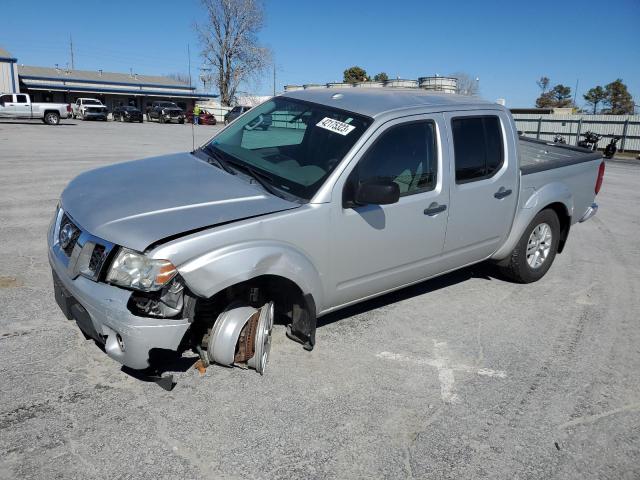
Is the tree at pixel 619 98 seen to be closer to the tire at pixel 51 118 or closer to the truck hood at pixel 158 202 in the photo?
the tire at pixel 51 118

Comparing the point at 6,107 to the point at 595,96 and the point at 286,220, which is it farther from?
the point at 595,96

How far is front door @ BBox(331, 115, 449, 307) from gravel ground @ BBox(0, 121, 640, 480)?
0.54 meters

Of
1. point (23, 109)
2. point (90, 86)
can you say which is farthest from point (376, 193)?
point (90, 86)

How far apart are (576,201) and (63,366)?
5215 millimetres

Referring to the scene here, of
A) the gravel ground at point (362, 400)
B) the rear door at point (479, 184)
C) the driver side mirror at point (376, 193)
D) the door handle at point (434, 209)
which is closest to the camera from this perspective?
the gravel ground at point (362, 400)

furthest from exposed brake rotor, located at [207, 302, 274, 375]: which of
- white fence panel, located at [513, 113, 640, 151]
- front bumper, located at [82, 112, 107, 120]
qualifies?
front bumper, located at [82, 112, 107, 120]

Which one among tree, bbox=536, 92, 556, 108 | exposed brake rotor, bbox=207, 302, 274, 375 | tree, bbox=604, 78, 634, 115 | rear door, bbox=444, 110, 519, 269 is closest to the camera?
exposed brake rotor, bbox=207, 302, 274, 375

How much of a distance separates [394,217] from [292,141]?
1.08m

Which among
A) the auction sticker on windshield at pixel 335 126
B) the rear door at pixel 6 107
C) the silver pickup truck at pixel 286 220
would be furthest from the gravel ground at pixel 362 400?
the rear door at pixel 6 107

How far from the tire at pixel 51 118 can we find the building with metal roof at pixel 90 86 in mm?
23555

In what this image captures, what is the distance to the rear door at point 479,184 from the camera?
13.9ft

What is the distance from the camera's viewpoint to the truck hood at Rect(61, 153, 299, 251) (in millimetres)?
2844

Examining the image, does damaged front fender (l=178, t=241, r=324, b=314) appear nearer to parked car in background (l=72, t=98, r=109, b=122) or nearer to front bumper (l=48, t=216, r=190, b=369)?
front bumper (l=48, t=216, r=190, b=369)

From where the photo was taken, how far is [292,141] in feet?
13.6
